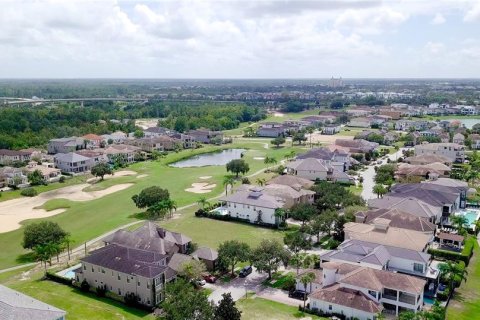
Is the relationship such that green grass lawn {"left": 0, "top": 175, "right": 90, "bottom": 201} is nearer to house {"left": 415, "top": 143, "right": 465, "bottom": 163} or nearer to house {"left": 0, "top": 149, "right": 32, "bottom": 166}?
house {"left": 0, "top": 149, "right": 32, "bottom": 166}

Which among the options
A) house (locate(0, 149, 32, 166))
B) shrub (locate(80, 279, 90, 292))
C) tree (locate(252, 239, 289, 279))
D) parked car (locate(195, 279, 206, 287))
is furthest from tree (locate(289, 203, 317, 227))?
house (locate(0, 149, 32, 166))

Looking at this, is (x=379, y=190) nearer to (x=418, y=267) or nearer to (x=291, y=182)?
(x=291, y=182)

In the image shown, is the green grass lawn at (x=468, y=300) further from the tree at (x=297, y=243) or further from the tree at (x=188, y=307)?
the tree at (x=188, y=307)

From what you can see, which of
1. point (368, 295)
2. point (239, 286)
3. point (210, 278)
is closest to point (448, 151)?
point (368, 295)

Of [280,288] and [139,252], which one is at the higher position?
[139,252]

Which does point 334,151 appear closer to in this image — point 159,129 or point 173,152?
point 173,152

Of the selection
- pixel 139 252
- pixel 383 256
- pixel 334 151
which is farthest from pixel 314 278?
pixel 334 151
